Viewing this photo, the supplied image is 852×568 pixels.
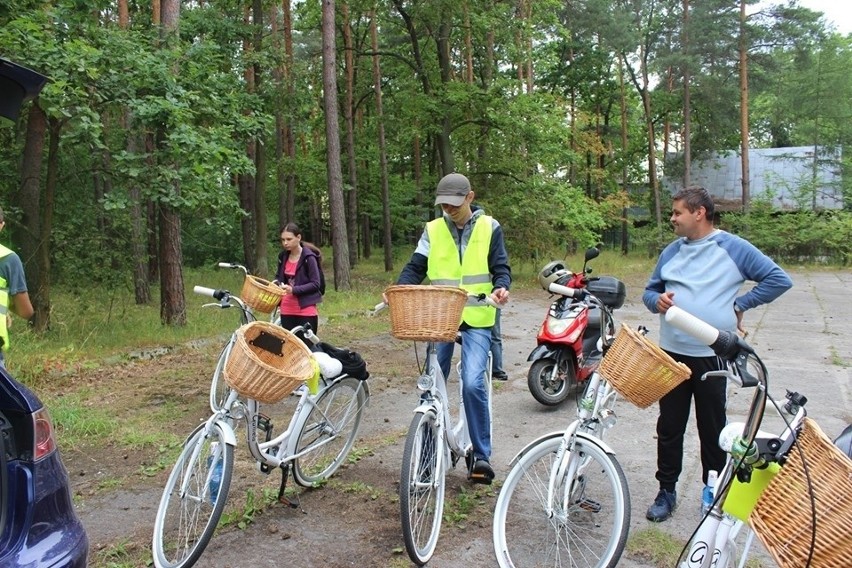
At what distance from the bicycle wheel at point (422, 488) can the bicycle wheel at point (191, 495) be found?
0.84 meters

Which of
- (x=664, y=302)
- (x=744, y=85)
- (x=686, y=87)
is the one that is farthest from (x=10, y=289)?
(x=686, y=87)

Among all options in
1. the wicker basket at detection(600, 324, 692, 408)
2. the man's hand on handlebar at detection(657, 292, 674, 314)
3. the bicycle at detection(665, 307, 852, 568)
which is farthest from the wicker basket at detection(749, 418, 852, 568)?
the man's hand on handlebar at detection(657, 292, 674, 314)

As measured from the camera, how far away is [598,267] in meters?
23.7

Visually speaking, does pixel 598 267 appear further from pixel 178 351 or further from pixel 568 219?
pixel 178 351

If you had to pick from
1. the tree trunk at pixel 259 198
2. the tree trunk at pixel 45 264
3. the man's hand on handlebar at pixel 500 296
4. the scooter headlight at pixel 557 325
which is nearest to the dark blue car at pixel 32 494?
the man's hand on handlebar at pixel 500 296

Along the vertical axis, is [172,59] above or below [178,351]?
above

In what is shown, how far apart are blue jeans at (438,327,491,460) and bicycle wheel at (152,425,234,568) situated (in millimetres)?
1349

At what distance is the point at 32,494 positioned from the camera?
2.22 meters

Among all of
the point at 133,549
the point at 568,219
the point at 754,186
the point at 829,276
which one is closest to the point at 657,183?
the point at 754,186

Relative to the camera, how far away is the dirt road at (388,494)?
11.3 feet

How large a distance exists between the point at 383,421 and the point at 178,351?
404cm

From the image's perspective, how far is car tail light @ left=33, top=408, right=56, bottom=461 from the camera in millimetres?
2314

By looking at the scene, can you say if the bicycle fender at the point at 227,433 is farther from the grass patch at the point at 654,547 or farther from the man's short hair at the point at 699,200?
the man's short hair at the point at 699,200

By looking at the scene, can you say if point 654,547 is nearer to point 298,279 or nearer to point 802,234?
point 298,279
